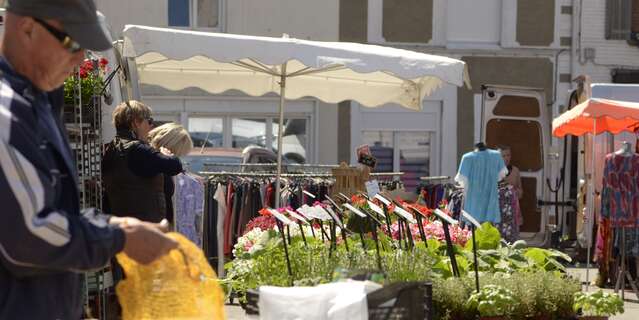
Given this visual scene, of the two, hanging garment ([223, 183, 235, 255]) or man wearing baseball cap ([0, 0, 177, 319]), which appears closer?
man wearing baseball cap ([0, 0, 177, 319])

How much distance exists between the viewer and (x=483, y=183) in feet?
46.8

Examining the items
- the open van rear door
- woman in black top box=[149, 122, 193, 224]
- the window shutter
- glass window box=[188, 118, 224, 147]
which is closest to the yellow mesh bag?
woman in black top box=[149, 122, 193, 224]

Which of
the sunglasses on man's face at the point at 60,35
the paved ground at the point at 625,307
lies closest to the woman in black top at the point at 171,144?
the paved ground at the point at 625,307

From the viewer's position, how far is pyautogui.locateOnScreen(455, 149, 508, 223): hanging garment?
46.8 feet

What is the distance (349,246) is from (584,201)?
8110 millimetres

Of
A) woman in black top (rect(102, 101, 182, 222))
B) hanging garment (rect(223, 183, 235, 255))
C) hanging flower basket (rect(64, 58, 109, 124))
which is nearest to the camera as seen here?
hanging flower basket (rect(64, 58, 109, 124))

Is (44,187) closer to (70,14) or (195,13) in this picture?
(70,14)

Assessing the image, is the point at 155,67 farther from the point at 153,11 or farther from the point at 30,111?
the point at 153,11

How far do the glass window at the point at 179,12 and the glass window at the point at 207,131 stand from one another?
1.88 meters

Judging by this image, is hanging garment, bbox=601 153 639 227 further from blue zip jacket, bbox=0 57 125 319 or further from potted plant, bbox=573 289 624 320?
blue zip jacket, bbox=0 57 125 319

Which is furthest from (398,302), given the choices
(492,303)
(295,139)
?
(295,139)

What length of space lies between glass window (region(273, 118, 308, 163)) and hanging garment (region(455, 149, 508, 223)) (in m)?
9.37

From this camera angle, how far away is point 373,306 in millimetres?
3721

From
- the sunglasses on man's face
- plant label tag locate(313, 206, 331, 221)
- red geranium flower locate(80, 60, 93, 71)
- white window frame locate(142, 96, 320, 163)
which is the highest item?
the sunglasses on man's face
